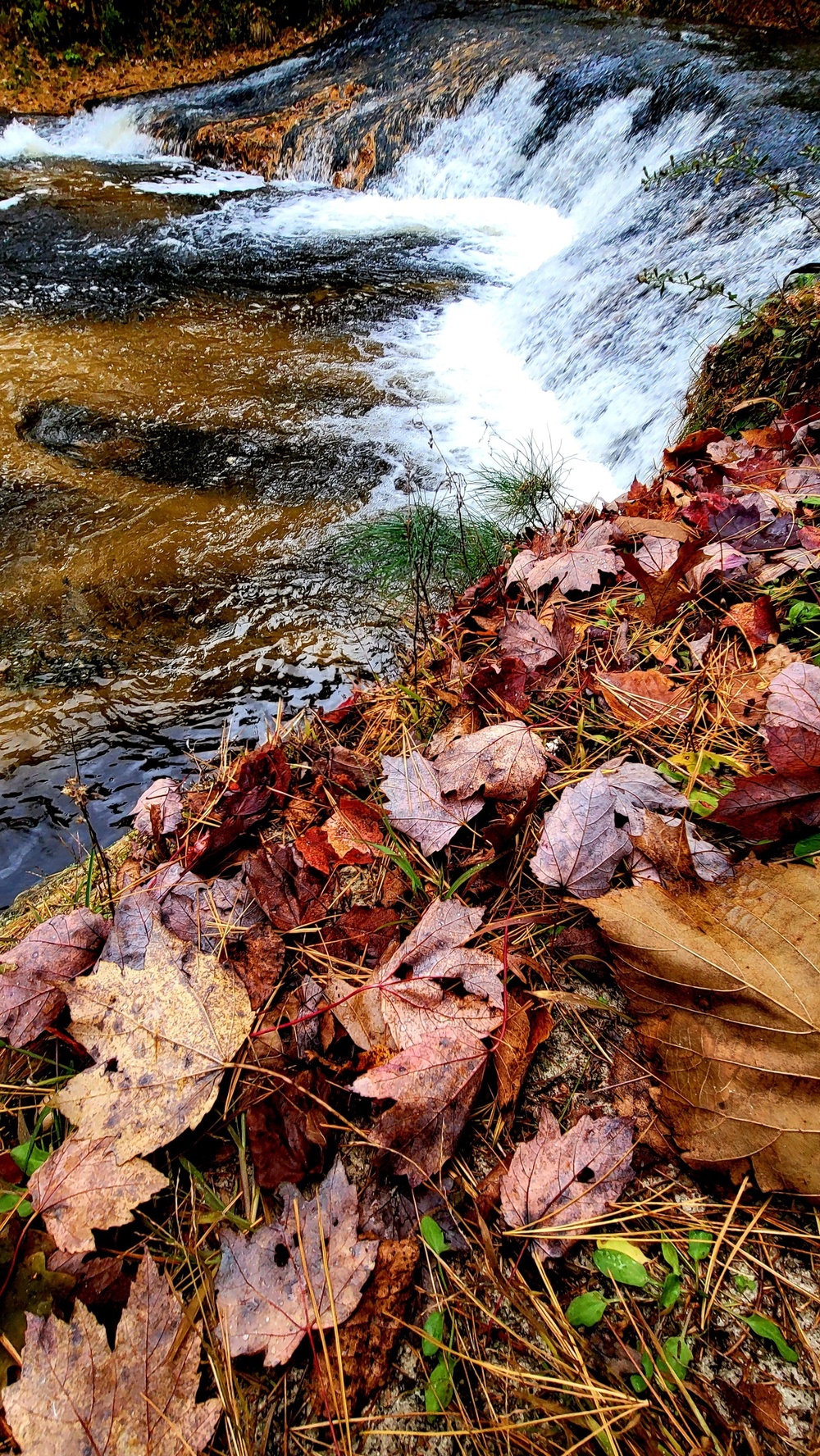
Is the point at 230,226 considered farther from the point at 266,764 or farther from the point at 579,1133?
the point at 579,1133

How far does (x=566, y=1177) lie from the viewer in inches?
34.2

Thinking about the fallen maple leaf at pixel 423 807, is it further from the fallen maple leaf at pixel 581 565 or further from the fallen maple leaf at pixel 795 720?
the fallen maple leaf at pixel 581 565

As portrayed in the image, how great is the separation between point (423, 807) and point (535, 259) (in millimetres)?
8021

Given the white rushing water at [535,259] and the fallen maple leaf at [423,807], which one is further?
the white rushing water at [535,259]

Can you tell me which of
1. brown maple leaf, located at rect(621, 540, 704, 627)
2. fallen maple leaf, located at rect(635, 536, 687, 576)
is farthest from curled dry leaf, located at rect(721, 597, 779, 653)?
fallen maple leaf, located at rect(635, 536, 687, 576)

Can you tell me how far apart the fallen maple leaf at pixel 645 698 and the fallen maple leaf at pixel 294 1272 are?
1.02 m

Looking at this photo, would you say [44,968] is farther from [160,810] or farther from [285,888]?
[160,810]

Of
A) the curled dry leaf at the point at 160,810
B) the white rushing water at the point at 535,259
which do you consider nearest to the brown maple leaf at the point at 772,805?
the curled dry leaf at the point at 160,810

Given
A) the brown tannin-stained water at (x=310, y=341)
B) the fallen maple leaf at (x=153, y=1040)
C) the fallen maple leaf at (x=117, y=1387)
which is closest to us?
the fallen maple leaf at (x=117, y=1387)

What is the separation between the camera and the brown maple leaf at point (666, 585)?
167 cm

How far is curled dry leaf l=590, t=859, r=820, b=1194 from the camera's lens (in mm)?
806

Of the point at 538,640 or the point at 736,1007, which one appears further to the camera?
the point at 538,640

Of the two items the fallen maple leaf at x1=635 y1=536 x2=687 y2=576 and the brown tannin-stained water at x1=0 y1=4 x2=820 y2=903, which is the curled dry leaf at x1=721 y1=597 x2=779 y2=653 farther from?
the brown tannin-stained water at x1=0 y1=4 x2=820 y2=903

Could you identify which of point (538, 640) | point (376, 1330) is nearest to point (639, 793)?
point (538, 640)
